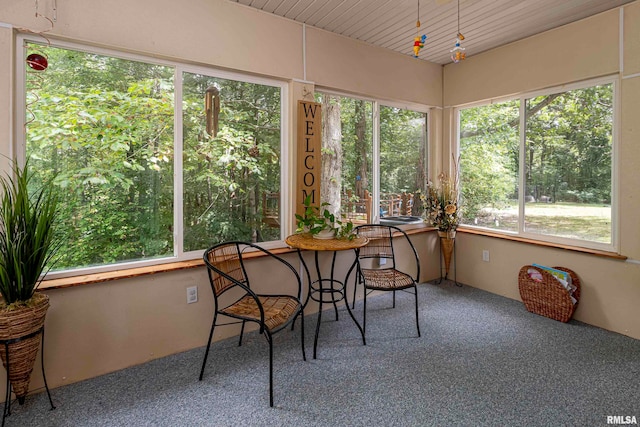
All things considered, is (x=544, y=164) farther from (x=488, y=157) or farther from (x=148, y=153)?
(x=148, y=153)

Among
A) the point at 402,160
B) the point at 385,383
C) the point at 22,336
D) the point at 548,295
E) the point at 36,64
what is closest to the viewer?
the point at 22,336

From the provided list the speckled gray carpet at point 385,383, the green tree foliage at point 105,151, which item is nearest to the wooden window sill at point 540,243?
the speckled gray carpet at point 385,383

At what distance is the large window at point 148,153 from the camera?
6.97 feet

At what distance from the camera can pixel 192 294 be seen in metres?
2.51

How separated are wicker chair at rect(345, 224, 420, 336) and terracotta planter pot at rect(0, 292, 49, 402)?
2.09 metres

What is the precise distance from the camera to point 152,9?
228 centimetres

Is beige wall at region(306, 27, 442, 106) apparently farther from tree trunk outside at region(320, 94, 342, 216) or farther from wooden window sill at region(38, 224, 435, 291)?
wooden window sill at region(38, 224, 435, 291)

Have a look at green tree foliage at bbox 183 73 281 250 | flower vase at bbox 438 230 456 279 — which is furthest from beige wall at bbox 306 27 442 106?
flower vase at bbox 438 230 456 279

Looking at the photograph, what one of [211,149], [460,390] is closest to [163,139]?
[211,149]

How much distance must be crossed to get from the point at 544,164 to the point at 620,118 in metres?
0.68

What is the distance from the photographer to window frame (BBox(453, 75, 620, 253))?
9.14ft

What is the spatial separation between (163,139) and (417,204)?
2918mm

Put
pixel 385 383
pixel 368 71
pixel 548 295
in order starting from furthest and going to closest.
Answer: pixel 368 71 < pixel 548 295 < pixel 385 383

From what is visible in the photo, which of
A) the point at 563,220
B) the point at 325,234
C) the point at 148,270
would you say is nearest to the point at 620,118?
the point at 563,220
